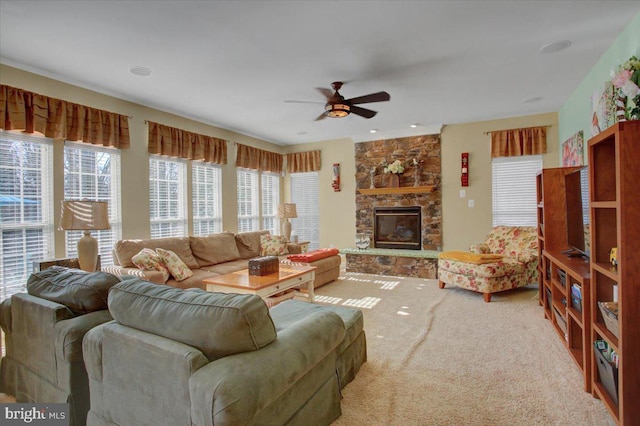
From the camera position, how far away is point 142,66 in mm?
3312

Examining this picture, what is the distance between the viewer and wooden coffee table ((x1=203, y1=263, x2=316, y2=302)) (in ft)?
10.4

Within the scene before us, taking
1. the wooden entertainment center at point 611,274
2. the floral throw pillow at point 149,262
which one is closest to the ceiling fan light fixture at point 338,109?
the wooden entertainment center at point 611,274

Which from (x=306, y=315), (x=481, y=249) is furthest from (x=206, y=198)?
(x=481, y=249)

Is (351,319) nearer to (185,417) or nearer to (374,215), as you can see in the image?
(185,417)

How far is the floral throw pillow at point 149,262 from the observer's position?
349 centimetres

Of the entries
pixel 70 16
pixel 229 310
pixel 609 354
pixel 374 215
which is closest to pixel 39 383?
pixel 229 310

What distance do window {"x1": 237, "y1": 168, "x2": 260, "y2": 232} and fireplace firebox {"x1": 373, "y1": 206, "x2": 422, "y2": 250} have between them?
2.41 m

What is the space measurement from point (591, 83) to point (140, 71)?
16.0 feet

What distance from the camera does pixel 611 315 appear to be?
1.75 metres

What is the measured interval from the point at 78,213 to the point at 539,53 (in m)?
4.68

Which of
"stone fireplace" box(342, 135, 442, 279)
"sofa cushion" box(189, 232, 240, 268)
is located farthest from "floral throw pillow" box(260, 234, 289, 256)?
"stone fireplace" box(342, 135, 442, 279)

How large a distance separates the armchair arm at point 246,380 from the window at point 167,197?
3872 millimetres

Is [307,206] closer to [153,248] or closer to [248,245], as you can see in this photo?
[248,245]

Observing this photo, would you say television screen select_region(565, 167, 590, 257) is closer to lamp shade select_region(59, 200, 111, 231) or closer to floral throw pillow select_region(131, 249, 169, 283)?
floral throw pillow select_region(131, 249, 169, 283)
